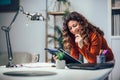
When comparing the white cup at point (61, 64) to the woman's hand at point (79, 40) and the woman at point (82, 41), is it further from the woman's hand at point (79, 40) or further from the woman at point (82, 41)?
the woman's hand at point (79, 40)

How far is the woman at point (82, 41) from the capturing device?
2.83 metres

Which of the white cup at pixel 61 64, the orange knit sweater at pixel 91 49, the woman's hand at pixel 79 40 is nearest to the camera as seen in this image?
the white cup at pixel 61 64

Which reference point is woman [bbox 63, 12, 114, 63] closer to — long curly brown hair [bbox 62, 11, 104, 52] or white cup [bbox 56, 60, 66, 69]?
long curly brown hair [bbox 62, 11, 104, 52]

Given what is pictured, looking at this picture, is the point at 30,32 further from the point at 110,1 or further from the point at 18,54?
the point at 110,1

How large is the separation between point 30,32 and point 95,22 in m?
1.06

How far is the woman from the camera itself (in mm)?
2830

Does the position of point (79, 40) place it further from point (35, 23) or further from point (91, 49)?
point (35, 23)

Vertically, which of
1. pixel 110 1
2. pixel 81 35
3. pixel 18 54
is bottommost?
pixel 18 54

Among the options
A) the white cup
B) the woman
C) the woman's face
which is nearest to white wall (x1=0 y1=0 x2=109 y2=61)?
the woman

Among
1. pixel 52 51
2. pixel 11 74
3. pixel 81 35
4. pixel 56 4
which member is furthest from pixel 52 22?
pixel 11 74

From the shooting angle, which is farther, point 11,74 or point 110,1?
point 110,1

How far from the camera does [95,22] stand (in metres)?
3.55

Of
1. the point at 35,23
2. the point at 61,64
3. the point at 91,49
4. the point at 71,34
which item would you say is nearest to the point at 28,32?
the point at 35,23

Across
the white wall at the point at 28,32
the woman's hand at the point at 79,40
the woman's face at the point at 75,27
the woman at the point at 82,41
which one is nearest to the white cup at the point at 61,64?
the woman at the point at 82,41
